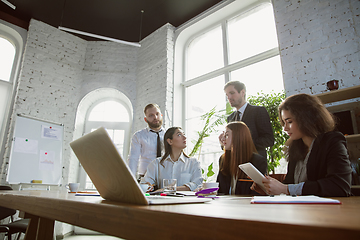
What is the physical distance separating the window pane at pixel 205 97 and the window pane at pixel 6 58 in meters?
3.44

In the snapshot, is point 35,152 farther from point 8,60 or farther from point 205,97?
point 205,97

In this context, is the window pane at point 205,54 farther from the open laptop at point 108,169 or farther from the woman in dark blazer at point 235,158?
the open laptop at point 108,169

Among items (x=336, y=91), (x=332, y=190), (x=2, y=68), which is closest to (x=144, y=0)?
(x=2, y=68)

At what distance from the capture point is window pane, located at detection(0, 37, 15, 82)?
14.6ft

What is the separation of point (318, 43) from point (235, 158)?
2025mm

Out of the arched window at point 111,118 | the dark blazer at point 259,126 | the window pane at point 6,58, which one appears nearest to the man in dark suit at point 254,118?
the dark blazer at point 259,126

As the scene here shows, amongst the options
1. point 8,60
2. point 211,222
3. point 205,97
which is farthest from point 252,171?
point 8,60

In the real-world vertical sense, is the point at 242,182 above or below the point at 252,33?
below

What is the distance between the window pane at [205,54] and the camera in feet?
14.8

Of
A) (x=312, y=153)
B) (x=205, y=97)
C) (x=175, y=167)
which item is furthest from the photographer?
(x=205, y=97)

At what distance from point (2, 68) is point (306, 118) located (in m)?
5.21

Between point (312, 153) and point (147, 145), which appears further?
point (147, 145)

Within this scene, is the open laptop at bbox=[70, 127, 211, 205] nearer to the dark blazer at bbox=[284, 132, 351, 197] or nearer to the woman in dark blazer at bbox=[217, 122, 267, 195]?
the dark blazer at bbox=[284, 132, 351, 197]

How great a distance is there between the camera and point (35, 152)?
3975 mm
